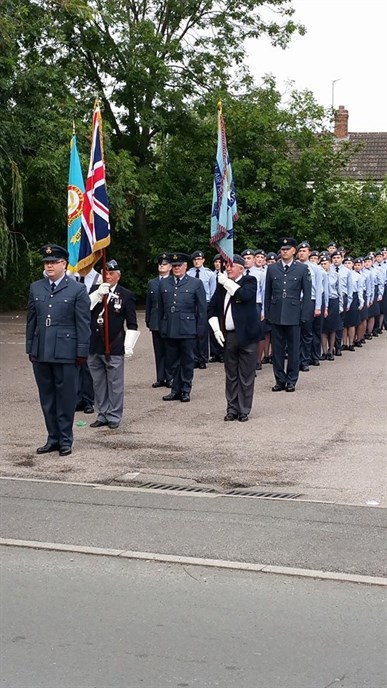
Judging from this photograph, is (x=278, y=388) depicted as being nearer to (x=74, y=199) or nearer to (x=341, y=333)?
(x=74, y=199)

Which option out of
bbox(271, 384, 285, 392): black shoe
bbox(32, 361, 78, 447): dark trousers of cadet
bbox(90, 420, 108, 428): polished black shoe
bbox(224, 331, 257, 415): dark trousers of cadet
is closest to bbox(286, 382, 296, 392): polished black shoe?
bbox(271, 384, 285, 392): black shoe

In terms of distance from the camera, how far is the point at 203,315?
1460 centimetres

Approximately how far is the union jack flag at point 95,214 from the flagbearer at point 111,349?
0.93 ft

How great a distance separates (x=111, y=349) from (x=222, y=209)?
2.78 m

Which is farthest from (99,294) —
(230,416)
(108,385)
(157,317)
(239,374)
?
(157,317)

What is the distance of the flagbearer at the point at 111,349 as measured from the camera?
11852 mm

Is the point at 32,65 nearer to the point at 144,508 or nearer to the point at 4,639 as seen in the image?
the point at 144,508

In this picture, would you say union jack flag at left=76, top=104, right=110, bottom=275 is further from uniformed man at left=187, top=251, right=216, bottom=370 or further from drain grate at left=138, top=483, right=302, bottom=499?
uniformed man at left=187, top=251, right=216, bottom=370

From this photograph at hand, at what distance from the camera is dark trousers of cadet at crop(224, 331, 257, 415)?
12484 mm

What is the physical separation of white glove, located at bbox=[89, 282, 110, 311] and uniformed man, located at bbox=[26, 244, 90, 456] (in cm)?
131

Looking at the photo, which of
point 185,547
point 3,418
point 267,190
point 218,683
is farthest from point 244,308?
point 267,190

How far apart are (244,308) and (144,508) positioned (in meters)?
5.09

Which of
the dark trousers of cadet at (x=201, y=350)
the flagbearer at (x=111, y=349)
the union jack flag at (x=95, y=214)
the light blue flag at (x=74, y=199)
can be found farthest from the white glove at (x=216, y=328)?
the dark trousers of cadet at (x=201, y=350)

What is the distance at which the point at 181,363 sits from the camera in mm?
14250
